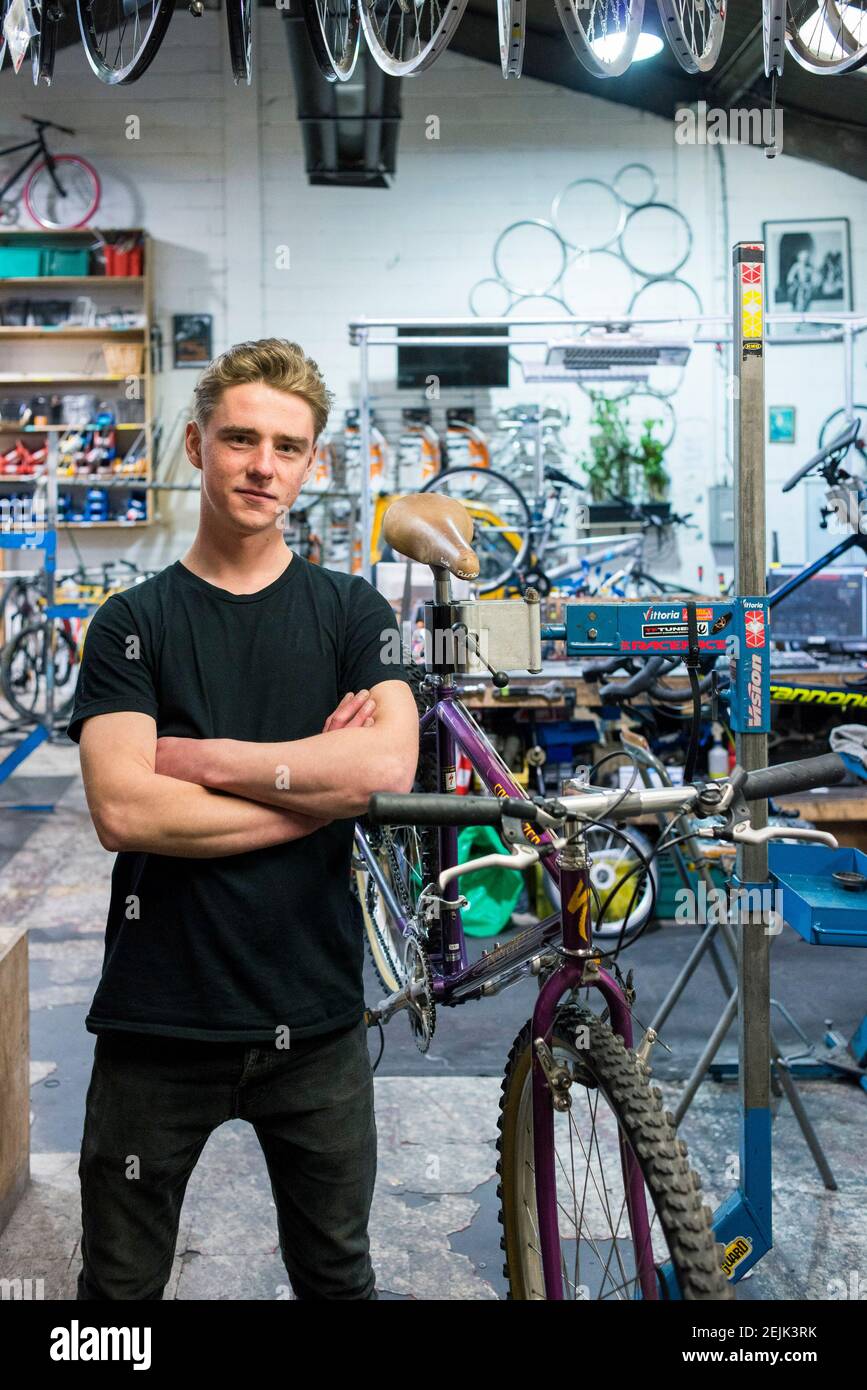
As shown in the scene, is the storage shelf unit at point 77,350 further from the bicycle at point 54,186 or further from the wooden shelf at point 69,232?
the bicycle at point 54,186

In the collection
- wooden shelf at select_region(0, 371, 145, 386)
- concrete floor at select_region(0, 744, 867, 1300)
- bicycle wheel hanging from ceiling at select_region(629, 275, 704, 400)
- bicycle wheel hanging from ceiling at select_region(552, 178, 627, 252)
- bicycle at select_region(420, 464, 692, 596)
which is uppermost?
bicycle wheel hanging from ceiling at select_region(552, 178, 627, 252)

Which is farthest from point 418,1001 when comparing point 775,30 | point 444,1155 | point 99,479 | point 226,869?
point 99,479

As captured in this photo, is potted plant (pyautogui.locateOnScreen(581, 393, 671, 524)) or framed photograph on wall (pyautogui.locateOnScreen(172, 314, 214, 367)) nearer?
potted plant (pyautogui.locateOnScreen(581, 393, 671, 524))

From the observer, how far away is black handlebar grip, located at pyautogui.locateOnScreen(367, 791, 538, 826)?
4.19 feet

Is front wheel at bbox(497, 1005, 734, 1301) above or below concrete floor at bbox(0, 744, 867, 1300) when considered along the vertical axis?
above

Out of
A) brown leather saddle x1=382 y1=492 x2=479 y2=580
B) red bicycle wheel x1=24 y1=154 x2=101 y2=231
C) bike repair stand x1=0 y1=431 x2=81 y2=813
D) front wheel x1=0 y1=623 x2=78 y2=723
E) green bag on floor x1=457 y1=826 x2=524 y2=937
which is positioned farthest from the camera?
red bicycle wheel x1=24 y1=154 x2=101 y2=231

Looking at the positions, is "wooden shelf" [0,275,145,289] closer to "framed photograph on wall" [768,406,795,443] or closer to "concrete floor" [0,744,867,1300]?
"framed photograph on wall" [768,406,795,443]

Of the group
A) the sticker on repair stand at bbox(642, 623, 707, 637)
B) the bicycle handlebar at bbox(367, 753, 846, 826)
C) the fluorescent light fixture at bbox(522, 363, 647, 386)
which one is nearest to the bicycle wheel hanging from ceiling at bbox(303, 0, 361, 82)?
the sticker on repair stand at bbox(642, 623, 707, 637)

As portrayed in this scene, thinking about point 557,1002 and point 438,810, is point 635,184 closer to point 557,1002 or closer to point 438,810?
point 557,1002

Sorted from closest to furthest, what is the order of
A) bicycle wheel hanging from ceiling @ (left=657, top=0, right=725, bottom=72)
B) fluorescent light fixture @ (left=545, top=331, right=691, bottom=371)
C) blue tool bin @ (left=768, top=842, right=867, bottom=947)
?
blue tool bin @ (left=768, top=842, right=867, bottom=947), bicycle wheel hanging from ceiling @ (left=657, top=0, right=725, bottom=72), fluorescent light fixture @ (left=545, top=331, right=691, bottom=371)

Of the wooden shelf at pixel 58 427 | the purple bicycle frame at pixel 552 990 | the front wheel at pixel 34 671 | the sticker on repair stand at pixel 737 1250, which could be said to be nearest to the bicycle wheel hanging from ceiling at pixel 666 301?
the wooden shelf at pixel 58 427

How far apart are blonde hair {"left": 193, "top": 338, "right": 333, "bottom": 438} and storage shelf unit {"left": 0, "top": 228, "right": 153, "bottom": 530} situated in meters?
7.59

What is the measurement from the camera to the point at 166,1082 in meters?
1.43

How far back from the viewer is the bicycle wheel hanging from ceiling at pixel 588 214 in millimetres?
9156
